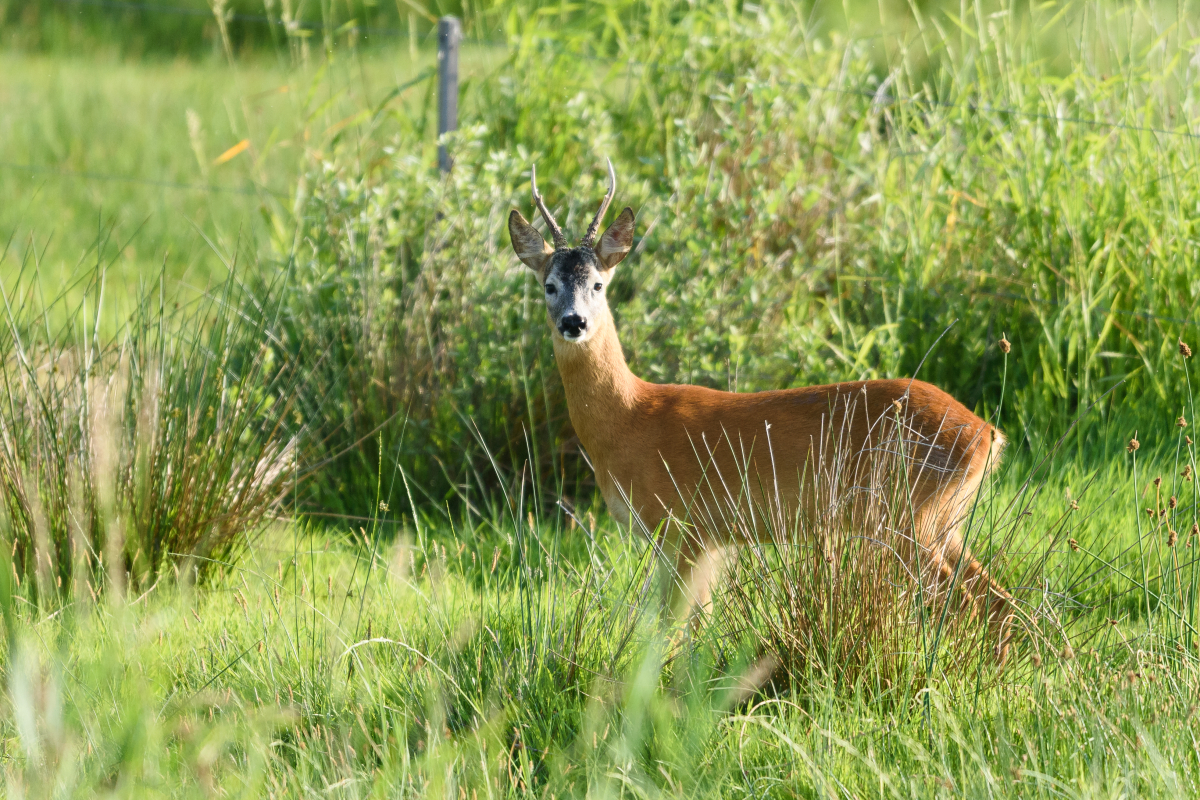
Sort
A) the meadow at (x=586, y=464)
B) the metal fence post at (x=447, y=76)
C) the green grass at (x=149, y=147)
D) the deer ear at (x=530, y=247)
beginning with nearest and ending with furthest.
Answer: the meadow at (x=586, y=464)
the deer ear at (x=530, y=247)
the metal fence post at (x=447, y=76)
the green grass at (x=149, y=147)

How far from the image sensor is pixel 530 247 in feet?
13.2

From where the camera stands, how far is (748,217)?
5164 mm

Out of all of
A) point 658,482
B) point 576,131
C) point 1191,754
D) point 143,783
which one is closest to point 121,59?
point 576,131

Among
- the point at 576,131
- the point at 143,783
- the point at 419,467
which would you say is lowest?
the point at 419,467

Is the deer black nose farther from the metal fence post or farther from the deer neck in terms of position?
the metal fence post

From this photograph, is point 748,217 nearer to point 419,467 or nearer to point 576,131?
point 576,131

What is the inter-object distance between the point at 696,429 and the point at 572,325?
524 millimetres

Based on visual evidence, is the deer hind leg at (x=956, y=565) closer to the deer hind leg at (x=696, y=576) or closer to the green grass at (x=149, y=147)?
the deer hind leg at (x=696, y=576)

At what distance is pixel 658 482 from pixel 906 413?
2.76ft

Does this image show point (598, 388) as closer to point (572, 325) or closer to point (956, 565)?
point (572, 325)

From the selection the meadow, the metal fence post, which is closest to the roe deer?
the meadow

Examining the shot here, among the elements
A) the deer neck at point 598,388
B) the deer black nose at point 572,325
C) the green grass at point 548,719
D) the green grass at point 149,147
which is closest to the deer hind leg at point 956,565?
the green grass at point 548,719

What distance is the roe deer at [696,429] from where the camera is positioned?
339 centimetres

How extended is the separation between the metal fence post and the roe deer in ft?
6.44
